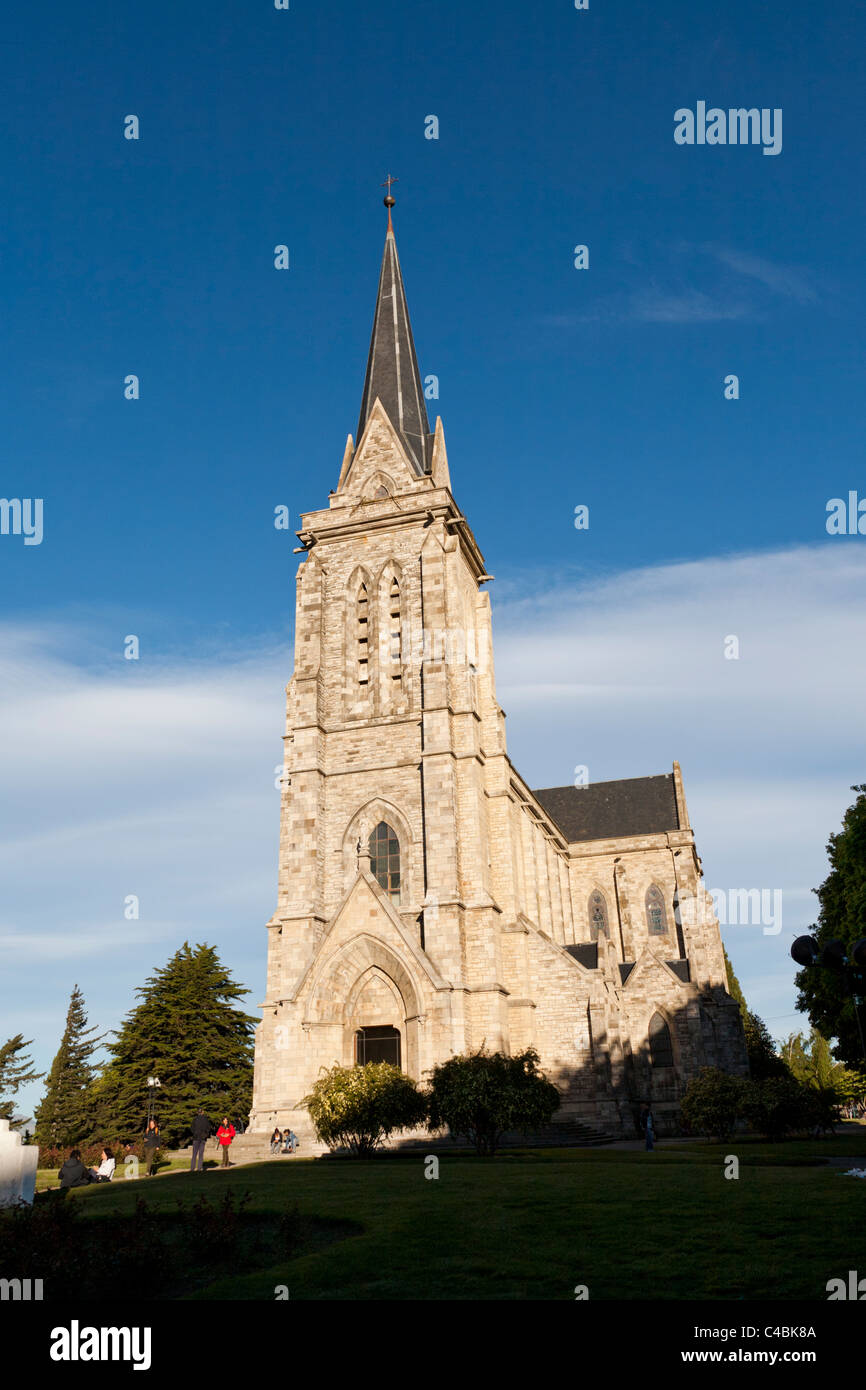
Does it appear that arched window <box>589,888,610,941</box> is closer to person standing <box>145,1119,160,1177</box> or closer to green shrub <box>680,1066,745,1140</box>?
green shrub <box>680,1066,745,1140</box>

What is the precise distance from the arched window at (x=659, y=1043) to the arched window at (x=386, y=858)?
12.7 m

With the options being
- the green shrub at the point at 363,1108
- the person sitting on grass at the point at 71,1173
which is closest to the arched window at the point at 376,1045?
the green shrub at the point at 363,1108

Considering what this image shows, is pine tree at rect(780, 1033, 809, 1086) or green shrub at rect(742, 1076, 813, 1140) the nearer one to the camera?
green shrub at rect(742, 1076, 813, 1140)

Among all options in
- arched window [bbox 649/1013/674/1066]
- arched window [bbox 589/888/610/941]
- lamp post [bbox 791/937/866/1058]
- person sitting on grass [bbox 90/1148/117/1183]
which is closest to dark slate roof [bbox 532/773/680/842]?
arched window [bbox 589/888/610/941]

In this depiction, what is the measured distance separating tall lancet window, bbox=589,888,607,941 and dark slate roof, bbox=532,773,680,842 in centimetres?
342

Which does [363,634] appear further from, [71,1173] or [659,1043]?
[71,1173]

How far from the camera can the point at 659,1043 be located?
38.1 m

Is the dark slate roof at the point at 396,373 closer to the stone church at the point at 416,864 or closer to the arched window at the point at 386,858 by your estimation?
the stone church at the point at 416,864

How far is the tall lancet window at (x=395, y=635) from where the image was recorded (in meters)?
37.1

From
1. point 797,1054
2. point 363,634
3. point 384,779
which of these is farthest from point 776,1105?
point 797,1054

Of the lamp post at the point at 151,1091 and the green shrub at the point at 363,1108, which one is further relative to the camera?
the lamp post at the point at 151,1091

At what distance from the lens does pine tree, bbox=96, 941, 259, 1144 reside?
42.2m

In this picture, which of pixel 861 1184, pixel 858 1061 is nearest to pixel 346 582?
pixel 858 1061
